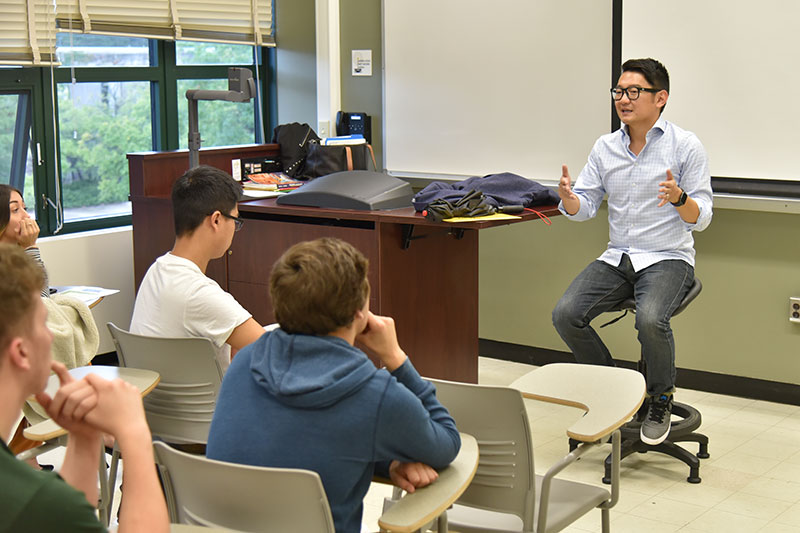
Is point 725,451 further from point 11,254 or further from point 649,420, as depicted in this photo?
point 11,254

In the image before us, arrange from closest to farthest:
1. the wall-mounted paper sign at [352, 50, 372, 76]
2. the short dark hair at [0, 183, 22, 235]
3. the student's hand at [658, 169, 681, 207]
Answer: the short dark hair at [0, 183, 22, 235] < the student's hand at [658, 169, 681, 207] < the wall-mounted paper sign at [352, 50, 372, 76]

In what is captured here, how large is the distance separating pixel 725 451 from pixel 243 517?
8.56ft

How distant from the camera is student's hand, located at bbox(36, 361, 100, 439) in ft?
4.29

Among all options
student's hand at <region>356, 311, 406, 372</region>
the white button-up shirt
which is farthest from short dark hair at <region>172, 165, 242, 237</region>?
the white button-up shirt

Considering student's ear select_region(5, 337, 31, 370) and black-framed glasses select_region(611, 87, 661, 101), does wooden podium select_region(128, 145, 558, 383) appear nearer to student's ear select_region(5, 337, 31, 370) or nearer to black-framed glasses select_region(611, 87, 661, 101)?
black-framed glasses select_region(611, 87, 661, 101)

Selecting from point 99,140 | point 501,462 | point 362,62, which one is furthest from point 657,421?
point 99,140

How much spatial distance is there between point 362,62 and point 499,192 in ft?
6.70

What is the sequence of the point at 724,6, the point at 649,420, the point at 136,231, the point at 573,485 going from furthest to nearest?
the point at 136,231 → the point at 724,6 → the point at 649,420 → the point at 573,485

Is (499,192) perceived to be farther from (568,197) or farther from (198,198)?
(198,198)

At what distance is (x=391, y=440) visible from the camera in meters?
1.64

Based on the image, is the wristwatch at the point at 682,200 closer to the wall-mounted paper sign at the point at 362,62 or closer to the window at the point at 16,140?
the wall-mounted paper sign at the point at 362,62

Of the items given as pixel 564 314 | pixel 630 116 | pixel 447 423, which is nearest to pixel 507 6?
pixel 630 116

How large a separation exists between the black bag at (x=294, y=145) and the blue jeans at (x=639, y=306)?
1772mm

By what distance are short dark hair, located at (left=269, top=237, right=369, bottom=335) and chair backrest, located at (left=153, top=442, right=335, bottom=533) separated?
0.26 m
